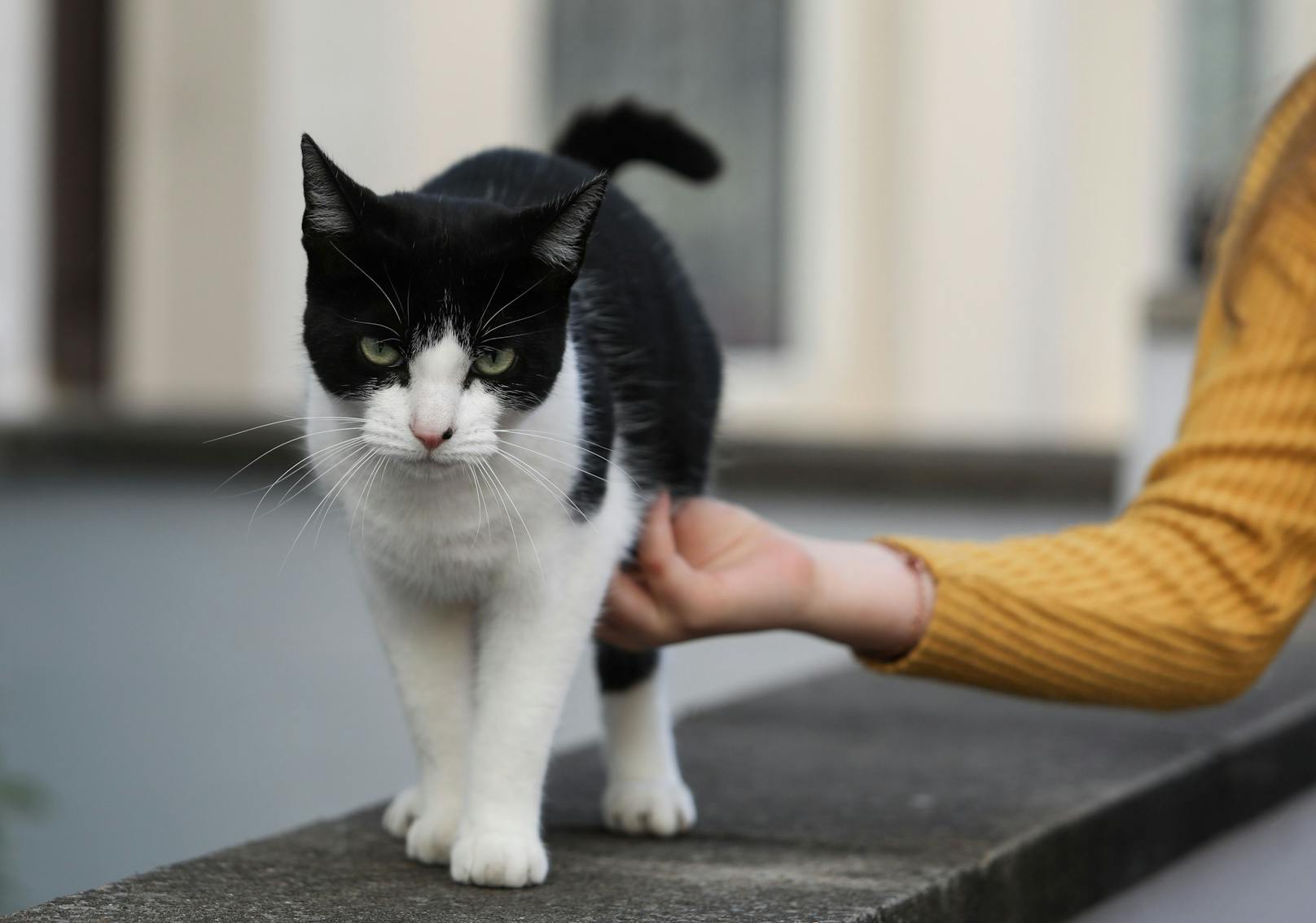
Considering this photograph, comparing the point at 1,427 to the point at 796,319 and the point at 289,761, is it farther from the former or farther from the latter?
the point at 796,319

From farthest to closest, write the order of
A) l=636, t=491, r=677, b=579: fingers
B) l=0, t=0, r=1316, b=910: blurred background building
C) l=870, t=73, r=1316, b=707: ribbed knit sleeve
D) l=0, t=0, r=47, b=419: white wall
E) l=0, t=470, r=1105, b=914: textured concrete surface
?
1. l=0, t=0, r=47, b=419: white wall
2. l=0, t=0, r=1316, b=910: blurred background building
3. l=0, t=470, r=1105, b=914: textured concrete surface
4. l=870, t=73, r=1316, b=707: ribbed knit sleeve
5. l=636, t=491, r=677, b=579: fingers

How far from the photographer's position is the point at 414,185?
3.90 m

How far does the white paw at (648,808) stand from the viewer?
1.47 m

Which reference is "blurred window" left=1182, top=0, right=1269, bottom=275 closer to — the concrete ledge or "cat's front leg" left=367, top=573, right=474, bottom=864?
the concrete ledge

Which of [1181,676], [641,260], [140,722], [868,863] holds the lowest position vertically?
[140,722]

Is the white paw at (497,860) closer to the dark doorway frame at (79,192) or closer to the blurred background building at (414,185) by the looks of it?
the blurred background building at (414,185)

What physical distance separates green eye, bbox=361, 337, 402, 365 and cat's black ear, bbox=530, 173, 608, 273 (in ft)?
0.39

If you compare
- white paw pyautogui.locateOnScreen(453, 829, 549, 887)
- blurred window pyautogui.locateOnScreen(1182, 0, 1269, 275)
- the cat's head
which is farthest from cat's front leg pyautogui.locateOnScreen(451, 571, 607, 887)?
blurred window pyautogui.locateOnScreen(1182, 0, 1269, 275)

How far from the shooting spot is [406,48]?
5.79 m

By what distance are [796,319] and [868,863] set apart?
4569 millimetres

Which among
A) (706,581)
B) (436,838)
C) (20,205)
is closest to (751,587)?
(706,581)

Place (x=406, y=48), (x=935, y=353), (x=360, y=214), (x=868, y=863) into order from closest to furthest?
(x=360, y=214), (x=868, y=863), (x=935, y=353), (x=406, y=48)

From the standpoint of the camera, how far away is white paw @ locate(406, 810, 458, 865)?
52.2 inches

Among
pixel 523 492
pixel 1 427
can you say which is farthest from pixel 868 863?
pixel 1 427
